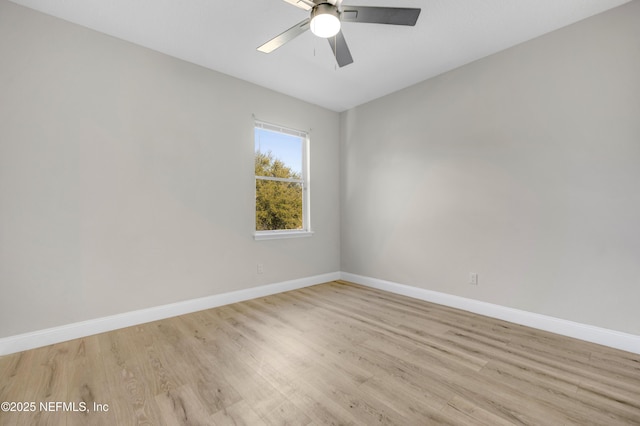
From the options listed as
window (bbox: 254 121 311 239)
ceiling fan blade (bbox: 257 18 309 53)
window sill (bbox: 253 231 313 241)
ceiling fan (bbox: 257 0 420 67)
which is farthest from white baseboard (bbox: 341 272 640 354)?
ceiling fan blade (bbox: 257 18 309 53)

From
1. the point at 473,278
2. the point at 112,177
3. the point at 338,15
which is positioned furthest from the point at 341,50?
the point at 473,278

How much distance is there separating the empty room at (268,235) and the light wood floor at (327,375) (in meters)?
0.02

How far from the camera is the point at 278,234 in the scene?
3.74 m

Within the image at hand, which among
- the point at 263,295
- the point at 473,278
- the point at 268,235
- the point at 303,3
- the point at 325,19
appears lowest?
the point at 263,295

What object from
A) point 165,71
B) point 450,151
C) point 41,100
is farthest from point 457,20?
point 41,100

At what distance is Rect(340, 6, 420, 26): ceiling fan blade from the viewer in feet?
5.60

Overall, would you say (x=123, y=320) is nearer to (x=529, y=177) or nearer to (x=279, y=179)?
(x=279, y=179)

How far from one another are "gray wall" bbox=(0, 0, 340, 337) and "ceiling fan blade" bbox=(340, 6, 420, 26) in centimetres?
201

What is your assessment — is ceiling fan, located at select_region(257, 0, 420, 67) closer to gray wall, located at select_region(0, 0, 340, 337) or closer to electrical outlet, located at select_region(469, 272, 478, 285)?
gray wall, located at select_region(0, 0, 340, 337)

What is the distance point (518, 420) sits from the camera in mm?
1408

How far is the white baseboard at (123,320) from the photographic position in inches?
84.4

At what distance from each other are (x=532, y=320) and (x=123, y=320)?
12.7 ft

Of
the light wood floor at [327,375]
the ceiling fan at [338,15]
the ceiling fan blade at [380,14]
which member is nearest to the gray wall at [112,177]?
the light wood floor at [327,375]

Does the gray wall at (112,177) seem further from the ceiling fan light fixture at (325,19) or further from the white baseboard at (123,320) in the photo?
the ceiling fan light fixture at (325,19)
